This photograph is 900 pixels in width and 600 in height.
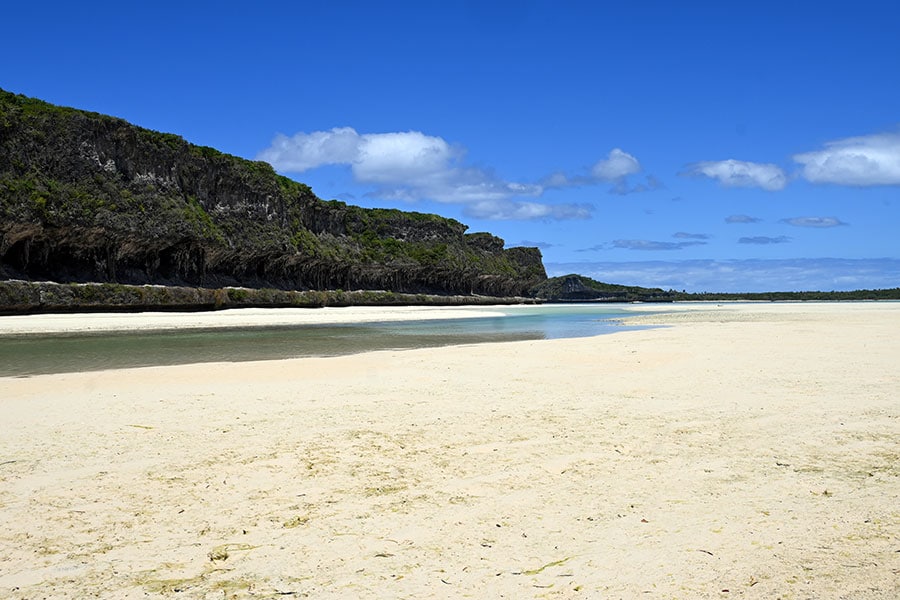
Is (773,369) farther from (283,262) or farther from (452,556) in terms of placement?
(283,262)

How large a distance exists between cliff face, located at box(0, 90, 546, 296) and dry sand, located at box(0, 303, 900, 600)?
137ft

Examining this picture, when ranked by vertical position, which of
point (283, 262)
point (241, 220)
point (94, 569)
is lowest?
point (94, 569)

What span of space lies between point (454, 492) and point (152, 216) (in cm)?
6187

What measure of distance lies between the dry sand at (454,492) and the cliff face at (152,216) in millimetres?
41745

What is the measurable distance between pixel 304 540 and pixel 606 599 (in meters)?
1.81

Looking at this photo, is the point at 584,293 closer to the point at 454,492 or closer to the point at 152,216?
the point at 152,216

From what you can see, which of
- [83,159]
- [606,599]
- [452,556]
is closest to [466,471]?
[452,556]

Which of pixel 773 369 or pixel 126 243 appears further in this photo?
pixel 126 243

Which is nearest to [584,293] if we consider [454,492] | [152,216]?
[152,216]

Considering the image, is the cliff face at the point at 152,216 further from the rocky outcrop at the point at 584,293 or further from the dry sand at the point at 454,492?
the rocky outcrop at the point at 584,293

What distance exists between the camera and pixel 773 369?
11.3 metres

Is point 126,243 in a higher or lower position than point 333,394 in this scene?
higher

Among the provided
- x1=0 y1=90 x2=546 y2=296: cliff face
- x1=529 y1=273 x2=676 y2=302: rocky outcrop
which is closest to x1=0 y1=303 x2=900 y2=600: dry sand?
x1=0 y1=90 x2=546 y2=296: cliff face

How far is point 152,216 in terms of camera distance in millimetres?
59188
